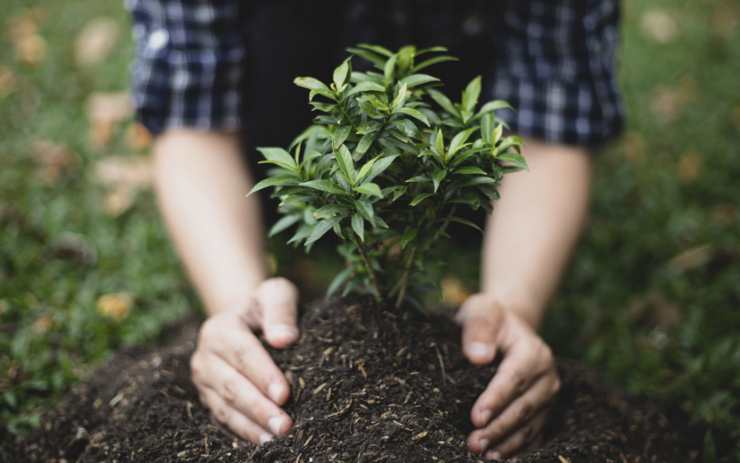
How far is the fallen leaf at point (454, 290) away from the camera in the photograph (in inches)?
113

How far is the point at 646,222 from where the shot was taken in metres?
3.27

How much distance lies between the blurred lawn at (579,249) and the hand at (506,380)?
0.62 metres

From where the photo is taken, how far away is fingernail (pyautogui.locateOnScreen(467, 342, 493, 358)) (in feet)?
5.80

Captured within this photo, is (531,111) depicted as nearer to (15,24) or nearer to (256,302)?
(256,302)

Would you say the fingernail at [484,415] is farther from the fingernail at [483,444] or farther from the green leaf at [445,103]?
the green leaf at [445,103]

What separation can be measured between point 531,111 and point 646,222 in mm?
1257

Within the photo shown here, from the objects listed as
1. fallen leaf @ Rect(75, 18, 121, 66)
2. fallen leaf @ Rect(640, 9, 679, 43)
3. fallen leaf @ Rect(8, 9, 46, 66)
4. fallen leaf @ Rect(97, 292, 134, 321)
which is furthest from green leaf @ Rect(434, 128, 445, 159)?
fallen leaf @ Rect(640, 9, 679, 43)

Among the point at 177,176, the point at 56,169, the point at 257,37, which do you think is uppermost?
the point at 257,37

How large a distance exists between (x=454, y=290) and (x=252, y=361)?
147 centimetres

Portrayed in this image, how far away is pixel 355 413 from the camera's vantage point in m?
1.54

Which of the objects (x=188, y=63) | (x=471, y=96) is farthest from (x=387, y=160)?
(x=188, y=63)

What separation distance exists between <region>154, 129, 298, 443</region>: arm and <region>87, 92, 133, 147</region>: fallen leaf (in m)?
1.47

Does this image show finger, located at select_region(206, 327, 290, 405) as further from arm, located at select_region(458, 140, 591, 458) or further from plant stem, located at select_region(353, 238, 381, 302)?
arm, located at select_region(458, 140, 591, 458)

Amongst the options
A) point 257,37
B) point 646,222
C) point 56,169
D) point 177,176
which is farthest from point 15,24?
point 646,222
